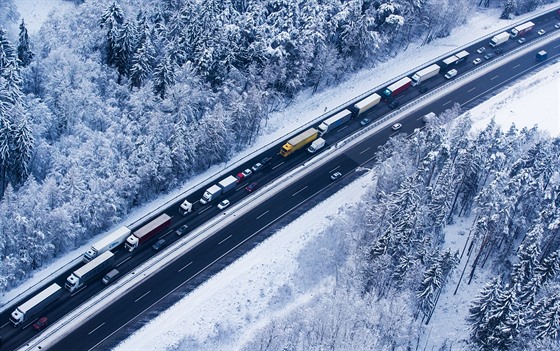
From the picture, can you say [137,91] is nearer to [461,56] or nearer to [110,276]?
[110,276]

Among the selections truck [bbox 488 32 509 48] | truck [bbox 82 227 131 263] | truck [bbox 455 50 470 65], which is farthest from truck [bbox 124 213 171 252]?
truck [bbox 488 32 509 48]

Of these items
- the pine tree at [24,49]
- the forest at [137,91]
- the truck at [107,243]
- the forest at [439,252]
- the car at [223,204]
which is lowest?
the forest at [439,252]

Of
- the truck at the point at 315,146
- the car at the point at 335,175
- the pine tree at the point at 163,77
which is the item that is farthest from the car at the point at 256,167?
the pine tree at the point at 163,77

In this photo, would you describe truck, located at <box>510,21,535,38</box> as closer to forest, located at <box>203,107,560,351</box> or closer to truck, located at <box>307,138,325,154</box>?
forest, located at <box>203,107,560,351</box>

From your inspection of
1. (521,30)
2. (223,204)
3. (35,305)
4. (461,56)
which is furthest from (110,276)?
(521,30)

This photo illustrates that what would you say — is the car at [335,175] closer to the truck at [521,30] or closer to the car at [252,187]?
the car at [252,187]
